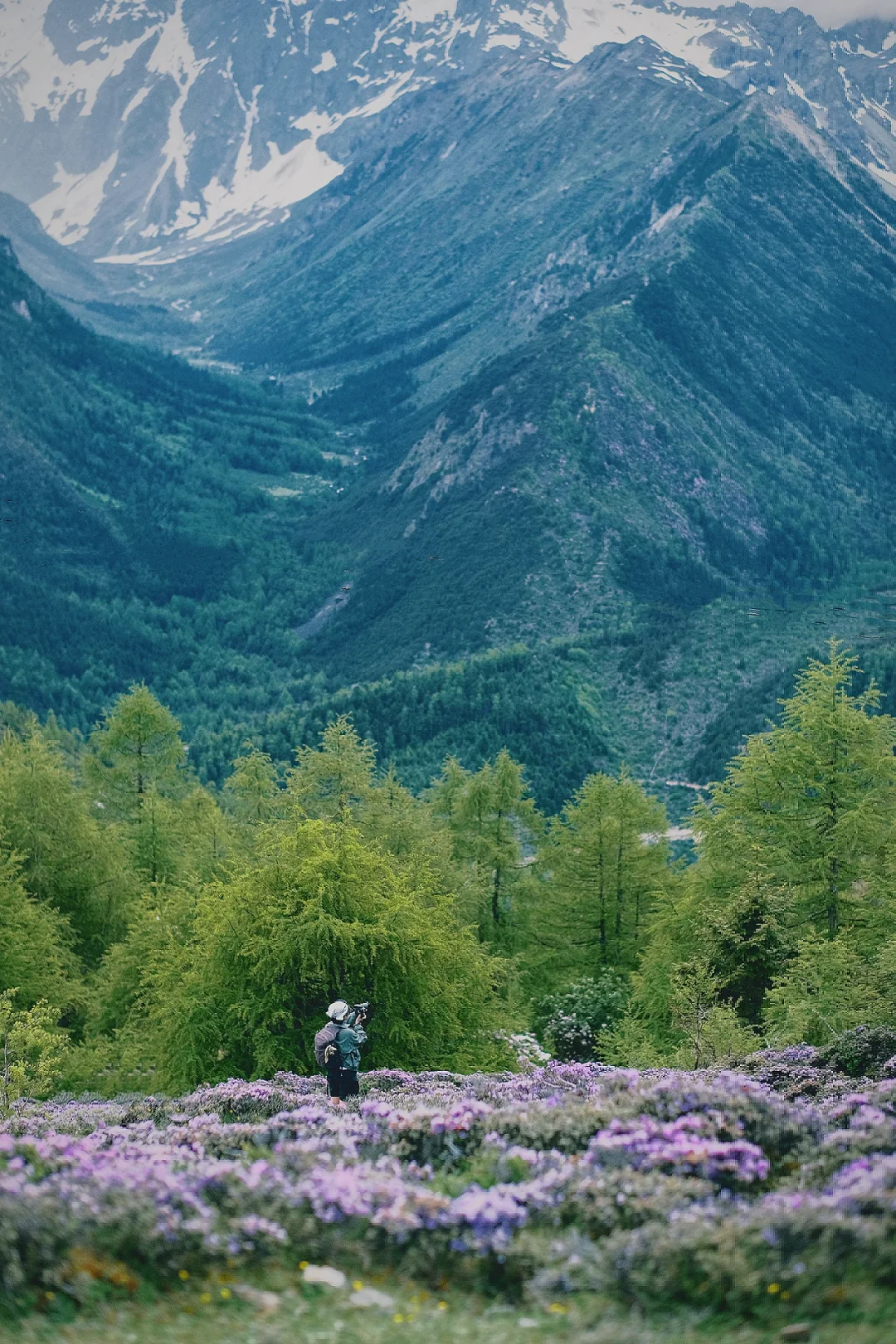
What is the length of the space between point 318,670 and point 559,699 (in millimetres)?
52984

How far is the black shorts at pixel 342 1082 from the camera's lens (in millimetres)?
18094

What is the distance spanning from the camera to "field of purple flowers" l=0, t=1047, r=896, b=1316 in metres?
9.55

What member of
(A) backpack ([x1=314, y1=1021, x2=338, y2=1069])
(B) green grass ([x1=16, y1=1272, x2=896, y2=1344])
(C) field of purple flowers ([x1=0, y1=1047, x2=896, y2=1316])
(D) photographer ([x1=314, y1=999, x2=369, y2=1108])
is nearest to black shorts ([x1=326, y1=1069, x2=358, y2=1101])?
(D) photographer ([x1=314, y1=999, x2=369, y2=1108])

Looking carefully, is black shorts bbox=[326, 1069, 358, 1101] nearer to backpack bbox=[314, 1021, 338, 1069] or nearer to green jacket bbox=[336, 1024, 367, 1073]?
green jacket bbox=[336, 1024, 367, 1073]

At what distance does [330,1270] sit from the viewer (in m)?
9.86

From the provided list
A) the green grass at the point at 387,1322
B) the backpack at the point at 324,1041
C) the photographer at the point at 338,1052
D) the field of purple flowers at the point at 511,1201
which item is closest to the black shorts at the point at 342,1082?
the photographer at the point at 338,1052

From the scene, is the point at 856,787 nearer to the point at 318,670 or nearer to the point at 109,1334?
the point at 109,1334

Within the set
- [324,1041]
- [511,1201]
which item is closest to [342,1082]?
[324,1041]

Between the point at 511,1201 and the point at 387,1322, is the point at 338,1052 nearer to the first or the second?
the point at 511,1201

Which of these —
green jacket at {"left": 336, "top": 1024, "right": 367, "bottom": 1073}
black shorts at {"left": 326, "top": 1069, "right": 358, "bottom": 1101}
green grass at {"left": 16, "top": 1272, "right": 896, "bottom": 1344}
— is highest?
green grass at {"left": 16, "top": 1272, "right": 896, "bottom": 1344}

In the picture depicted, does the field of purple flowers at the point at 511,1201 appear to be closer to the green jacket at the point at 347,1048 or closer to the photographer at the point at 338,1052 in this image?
the photographer at the point at 338,1052

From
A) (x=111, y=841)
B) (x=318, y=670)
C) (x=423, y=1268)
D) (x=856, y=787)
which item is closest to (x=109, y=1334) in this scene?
(x=423, y=1268)

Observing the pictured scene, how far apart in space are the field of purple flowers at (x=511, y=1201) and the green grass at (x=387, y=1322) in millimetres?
197

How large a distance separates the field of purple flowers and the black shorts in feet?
12.4
